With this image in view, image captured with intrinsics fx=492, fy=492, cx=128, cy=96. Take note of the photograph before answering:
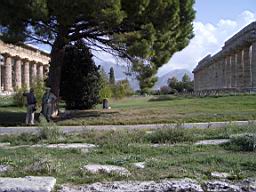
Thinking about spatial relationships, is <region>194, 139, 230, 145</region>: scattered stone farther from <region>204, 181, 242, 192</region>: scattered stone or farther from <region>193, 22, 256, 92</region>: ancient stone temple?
<region>193, 22, 256, 92</region>: ancient stone temple

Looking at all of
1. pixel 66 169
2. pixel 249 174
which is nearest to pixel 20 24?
pixel 66 169

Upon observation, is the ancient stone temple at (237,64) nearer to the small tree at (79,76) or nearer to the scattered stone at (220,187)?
the small tree at (79,76)

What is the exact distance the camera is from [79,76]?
32.9m

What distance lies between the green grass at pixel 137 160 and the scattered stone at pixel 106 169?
6.3 inches

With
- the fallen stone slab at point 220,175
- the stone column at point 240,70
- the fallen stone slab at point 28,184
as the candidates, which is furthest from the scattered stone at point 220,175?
the stone column at point 240,70

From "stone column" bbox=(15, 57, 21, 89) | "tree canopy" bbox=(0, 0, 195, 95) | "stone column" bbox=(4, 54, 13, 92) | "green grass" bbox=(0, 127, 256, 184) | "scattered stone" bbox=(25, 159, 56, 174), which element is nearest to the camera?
"green grass" bbox=(0, 127, 256, 184)

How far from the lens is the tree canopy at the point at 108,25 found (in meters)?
23.9

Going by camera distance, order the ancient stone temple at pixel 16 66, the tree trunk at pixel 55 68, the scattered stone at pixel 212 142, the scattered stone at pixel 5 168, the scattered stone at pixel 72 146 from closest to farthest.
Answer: the scattered stone at pixel 5 168 < the scattered stone at pixel 72 146 < the scattered stone at pixel 212 142 < the tree trunk at pixel 55 68 < the ancient stone temple at pixel 16 66

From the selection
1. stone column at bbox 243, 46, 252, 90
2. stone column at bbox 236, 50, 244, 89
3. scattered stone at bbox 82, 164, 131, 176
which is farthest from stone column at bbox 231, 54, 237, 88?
scattered stone at bbox 82, 164, 131, 176

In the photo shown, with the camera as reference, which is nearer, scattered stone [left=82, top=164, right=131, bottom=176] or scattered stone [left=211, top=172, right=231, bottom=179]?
scattered stone [left=211, top=172, right=231, bottom=179]

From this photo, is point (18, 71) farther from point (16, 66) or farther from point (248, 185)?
point (248, 185)

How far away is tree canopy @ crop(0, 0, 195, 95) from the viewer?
78.5 ft

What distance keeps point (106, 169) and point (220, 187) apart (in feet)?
7.96

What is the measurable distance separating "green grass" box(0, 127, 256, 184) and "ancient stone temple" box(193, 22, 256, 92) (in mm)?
39276
